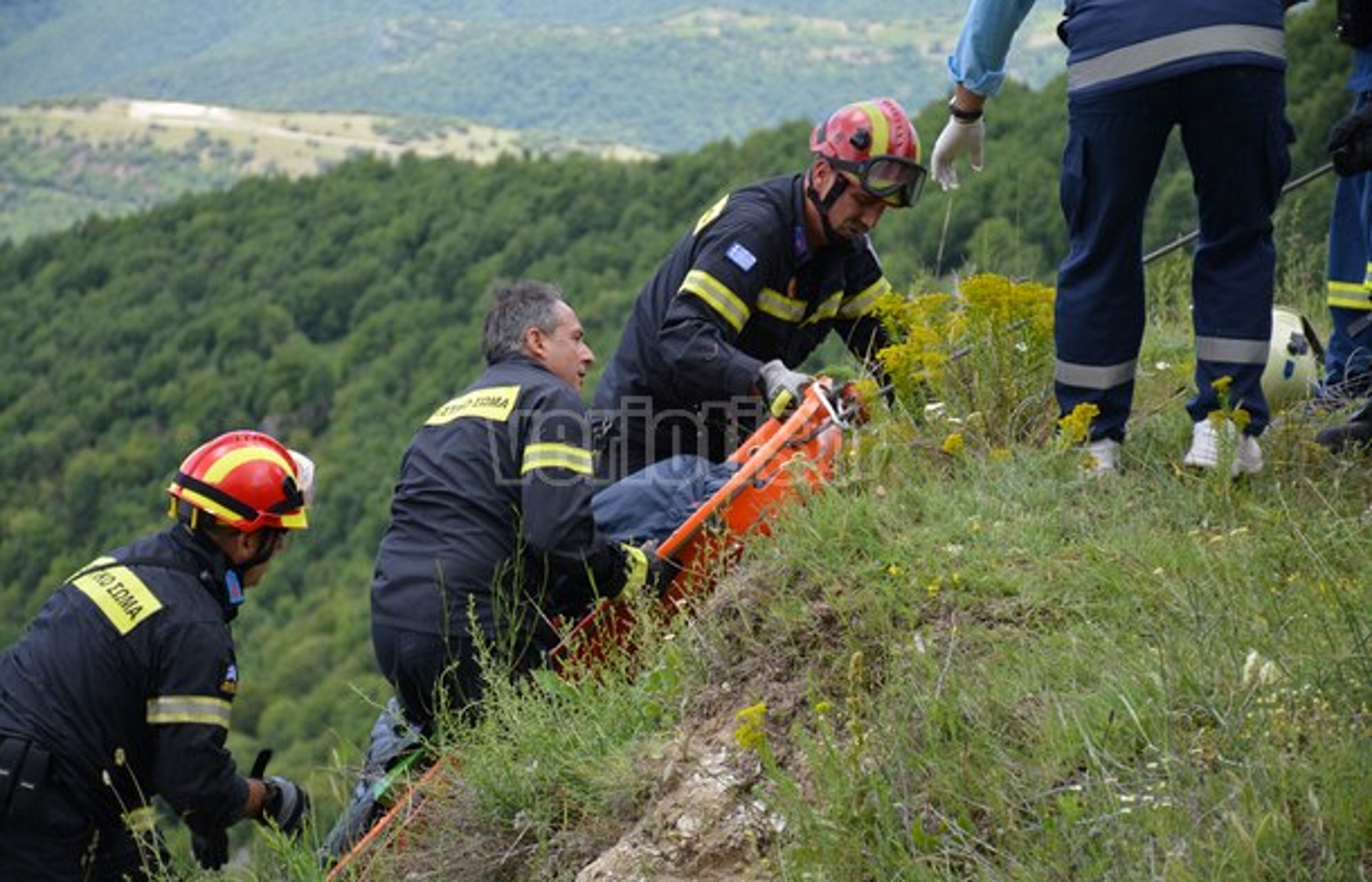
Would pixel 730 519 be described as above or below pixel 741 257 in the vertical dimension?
below

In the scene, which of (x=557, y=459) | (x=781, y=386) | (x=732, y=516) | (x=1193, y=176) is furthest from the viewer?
(x=781, y=386)

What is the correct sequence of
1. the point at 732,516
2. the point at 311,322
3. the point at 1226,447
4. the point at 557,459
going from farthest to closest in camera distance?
1. the point at 311,322
2. the point at 732,516
3. the point at 557,459
4. the point at 1226,447

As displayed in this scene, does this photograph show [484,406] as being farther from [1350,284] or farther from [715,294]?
[1350,284]

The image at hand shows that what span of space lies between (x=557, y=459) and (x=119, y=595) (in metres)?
1.17

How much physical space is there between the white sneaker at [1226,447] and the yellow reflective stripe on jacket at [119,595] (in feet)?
8.64

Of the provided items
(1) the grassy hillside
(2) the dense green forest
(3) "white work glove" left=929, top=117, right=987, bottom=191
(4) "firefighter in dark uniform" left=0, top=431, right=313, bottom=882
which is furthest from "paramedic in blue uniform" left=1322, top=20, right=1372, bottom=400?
(1) the grassy hillside

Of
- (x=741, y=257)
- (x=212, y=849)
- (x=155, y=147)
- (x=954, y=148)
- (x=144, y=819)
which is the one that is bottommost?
(x=155, y=147)

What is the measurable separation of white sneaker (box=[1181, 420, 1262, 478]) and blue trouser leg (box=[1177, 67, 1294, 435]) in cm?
6

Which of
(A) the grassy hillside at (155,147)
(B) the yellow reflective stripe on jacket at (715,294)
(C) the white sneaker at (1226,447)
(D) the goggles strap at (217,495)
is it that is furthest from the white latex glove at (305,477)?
(A) the grassy hillside at (155,147)

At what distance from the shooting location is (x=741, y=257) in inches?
214

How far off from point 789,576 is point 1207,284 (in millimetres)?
1277

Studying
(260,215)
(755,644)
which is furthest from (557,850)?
(260,215)

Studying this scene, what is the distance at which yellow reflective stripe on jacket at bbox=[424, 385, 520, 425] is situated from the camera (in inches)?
190

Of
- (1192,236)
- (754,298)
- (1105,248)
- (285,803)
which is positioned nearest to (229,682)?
(285,803)
